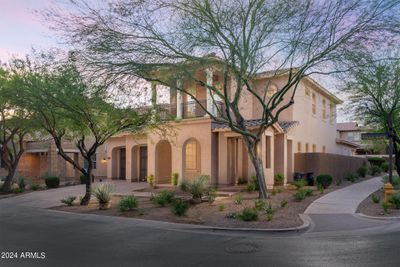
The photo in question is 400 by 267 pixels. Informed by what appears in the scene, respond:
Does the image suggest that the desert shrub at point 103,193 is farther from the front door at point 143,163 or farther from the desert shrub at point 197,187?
the front door at point 143,163

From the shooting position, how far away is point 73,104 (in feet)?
Result: 46.6

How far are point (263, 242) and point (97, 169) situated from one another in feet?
85.3

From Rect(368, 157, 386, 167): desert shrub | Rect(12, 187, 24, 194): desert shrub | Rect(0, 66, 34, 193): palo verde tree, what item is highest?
Rect(0, 66, 34, 193): palo verde tree

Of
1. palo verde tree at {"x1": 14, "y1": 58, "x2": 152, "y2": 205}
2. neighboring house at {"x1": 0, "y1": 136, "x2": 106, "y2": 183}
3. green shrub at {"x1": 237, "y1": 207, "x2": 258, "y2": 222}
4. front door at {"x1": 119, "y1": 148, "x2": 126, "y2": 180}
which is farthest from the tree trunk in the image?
neighboring house at {"x1": 0, "y1": 136, "x2": 106, "y2": 183}

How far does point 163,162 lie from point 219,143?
4840 millimetres

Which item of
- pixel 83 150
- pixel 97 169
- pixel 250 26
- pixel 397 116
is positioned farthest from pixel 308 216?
pixel 97 169

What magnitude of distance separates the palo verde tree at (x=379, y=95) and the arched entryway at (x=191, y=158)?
865 cm

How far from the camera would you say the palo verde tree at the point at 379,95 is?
16.2 m

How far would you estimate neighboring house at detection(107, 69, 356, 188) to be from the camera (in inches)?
802

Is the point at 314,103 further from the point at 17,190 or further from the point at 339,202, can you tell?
the point at 17,190

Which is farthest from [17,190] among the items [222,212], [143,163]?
[222,212]

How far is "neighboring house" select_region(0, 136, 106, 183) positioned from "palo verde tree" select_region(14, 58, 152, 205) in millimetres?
15107

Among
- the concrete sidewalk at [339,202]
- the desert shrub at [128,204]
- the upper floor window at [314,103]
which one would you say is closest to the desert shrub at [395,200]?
the concrete sidewalk at [339,202]

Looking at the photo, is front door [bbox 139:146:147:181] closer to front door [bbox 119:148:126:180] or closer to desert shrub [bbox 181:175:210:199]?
front door [bbox 119:148:126:180]
